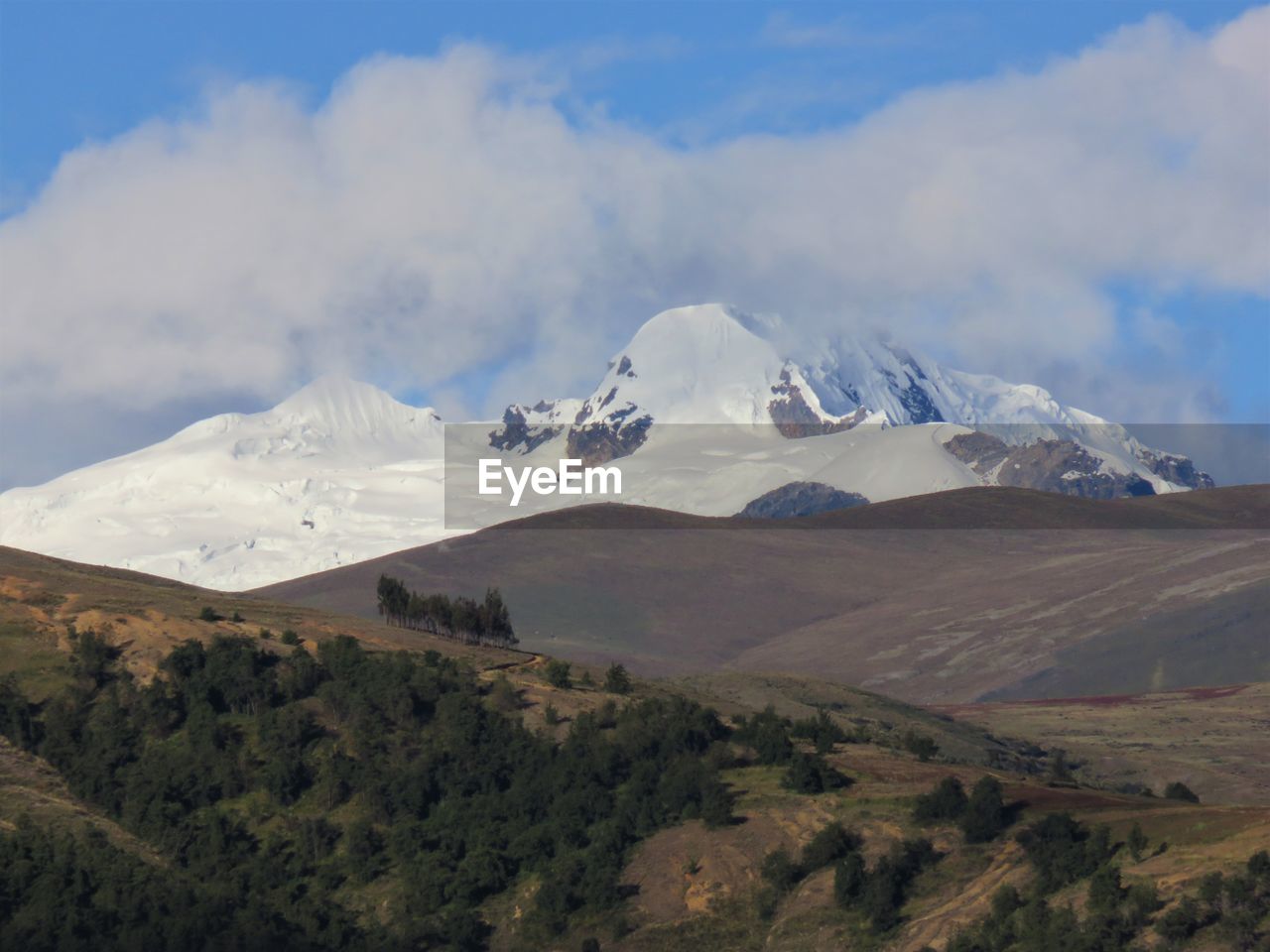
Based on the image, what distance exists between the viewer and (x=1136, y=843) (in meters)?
48.5

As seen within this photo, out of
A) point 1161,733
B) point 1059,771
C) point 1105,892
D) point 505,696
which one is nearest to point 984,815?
point 1105,892

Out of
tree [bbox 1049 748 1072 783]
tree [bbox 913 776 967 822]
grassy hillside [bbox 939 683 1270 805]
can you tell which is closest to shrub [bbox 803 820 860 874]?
tree [bbox 913 776 967 822]

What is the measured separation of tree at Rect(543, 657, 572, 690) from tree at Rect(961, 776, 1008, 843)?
18.3 m

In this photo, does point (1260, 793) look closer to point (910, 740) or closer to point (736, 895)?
point (910, 740)

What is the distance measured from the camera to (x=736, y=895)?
5231 centimetres

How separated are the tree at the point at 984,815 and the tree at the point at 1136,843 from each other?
4.14 meters

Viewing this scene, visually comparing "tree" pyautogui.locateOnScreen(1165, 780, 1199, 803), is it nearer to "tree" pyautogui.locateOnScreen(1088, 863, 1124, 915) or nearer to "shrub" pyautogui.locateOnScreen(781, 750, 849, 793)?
"shrub" pyautogui.locateOnScreen(781, 750, 849, 793)

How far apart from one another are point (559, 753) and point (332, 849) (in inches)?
293

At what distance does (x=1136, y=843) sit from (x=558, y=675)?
82.5 ft

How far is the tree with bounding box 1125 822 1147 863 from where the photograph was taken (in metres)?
48.2

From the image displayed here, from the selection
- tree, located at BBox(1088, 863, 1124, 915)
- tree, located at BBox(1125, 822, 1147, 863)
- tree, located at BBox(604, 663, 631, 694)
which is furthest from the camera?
tree, located at BBox(604, 663, 631, 694)

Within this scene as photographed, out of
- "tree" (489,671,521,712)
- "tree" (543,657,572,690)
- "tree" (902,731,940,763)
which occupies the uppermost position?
"tree" (543,657,572,690)

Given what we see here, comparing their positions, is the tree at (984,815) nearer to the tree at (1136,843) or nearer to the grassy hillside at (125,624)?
the tree at (1136,843)

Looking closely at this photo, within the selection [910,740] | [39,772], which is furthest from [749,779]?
[39,772]
